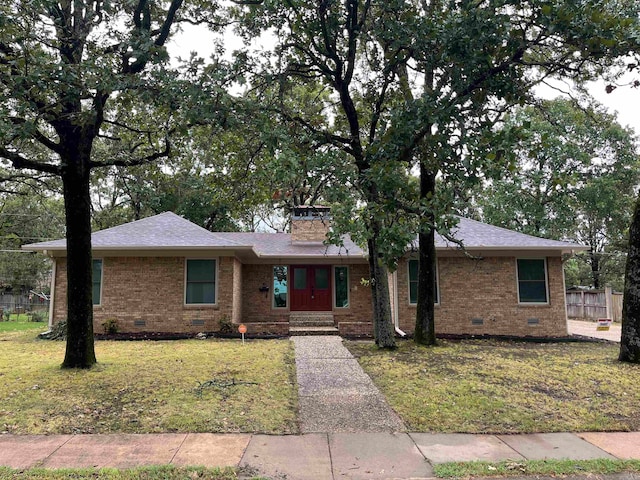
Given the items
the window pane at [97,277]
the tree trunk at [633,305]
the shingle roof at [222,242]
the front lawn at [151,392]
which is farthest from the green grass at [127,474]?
the window pane at [97,277]

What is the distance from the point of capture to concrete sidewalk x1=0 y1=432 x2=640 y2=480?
404 cm

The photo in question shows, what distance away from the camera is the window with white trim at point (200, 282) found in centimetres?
1340

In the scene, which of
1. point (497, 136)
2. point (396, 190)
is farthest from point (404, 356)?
point (497, 136)

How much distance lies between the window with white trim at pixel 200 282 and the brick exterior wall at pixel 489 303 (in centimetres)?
602

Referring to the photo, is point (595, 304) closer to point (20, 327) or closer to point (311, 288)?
point (311, 288)

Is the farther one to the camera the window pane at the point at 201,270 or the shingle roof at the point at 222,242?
the window pane at the point at 201,270

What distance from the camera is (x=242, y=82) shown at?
25.6ft

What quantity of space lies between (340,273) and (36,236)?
23.9m

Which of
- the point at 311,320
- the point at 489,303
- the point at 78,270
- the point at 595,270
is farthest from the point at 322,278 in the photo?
the point at 595,270

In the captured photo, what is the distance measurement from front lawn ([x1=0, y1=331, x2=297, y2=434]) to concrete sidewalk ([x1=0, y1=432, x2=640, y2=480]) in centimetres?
31

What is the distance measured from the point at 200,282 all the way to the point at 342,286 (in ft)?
16.6

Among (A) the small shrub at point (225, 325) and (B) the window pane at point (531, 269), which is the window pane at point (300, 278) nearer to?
(A) the small shrub at point (225, 325)

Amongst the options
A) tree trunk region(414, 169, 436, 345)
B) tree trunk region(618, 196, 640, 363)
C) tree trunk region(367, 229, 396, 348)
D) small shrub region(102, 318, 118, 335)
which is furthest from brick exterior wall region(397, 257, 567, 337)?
small shrub region(102, 318, 118, 335)

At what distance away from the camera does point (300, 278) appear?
15.9 m
